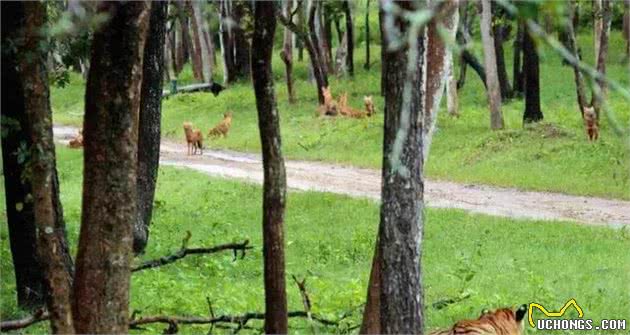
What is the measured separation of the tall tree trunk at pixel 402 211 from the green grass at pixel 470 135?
7322 millimetres

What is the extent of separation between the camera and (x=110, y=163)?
6008mm

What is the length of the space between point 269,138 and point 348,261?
758cm

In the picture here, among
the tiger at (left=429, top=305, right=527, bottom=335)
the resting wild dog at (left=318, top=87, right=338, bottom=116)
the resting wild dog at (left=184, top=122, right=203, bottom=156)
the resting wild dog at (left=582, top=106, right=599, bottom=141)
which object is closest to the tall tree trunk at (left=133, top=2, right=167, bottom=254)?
the tiger at (left=429, top=305, right=527, bottom=335)

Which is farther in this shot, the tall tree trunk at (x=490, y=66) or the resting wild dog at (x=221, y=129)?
the resting wild dog at (x=221, y=129)

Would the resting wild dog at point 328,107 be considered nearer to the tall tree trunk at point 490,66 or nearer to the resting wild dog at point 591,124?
the tall tree trunk at point 490,66

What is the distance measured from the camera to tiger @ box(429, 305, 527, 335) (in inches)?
338

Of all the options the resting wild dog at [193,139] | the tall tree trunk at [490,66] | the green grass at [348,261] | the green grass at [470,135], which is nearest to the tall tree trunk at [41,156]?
the green grass at [348,261]

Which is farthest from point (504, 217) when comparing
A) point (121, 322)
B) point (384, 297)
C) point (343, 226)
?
point (121, 322)

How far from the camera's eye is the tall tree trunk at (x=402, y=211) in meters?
6.90

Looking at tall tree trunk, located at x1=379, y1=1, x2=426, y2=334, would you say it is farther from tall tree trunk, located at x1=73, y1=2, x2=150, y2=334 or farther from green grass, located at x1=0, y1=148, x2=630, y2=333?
green grass, located at x1=0, y1=148, x2=630, y2=333

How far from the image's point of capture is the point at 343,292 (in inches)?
428

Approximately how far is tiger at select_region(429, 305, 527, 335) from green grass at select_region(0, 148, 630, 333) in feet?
3.40

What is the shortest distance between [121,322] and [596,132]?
19.7m
